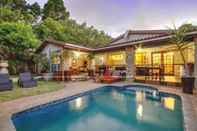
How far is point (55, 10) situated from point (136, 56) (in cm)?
2359

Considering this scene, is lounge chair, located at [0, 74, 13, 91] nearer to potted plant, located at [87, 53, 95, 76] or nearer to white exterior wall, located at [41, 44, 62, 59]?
white exterior wall, located at [41, 44, 62, 59]

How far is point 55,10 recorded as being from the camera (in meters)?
33.4

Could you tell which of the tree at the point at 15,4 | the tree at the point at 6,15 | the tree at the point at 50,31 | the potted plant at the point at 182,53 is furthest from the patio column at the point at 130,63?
the tree at the point at 15,4

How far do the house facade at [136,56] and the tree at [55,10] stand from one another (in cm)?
1615

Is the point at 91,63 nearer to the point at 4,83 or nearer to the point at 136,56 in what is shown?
the point at 136,56

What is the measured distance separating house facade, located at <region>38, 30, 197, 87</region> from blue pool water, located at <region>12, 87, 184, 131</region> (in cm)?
427

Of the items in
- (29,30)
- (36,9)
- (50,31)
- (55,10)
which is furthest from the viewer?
(55,10)

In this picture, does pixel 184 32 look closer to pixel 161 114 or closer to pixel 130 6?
pixel 161 114

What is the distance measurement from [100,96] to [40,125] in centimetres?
465

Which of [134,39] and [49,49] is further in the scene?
[49,49]

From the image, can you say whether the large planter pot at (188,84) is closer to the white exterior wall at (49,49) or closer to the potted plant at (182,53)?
the potted plant at (182,53)

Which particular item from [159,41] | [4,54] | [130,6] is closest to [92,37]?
[130,6]

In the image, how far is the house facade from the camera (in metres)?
12.0

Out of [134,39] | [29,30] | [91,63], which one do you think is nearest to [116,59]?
[134,39]
